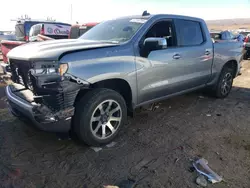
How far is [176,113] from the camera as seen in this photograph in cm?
491

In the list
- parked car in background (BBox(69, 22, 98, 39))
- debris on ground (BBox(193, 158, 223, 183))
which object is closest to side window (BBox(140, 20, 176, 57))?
debris on ground (BBox(193, 158, 223, 183))

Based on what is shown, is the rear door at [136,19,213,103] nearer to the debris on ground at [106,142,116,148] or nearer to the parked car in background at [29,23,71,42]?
the debris on ground at [106,142,116,148]

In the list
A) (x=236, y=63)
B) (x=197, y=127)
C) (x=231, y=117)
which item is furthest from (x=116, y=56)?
(x=236, y=63)

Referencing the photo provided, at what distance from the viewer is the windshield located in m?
3.86

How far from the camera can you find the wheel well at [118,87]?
3.36 metres

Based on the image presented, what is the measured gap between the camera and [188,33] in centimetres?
471

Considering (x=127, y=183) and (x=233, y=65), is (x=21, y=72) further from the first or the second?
(x=233, y=65)

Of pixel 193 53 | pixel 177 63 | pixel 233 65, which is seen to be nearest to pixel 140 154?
pixel 177 63

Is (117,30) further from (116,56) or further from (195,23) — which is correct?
(195,23)

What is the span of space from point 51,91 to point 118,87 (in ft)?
3.88

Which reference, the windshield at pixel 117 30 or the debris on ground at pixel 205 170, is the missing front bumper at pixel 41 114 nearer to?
the windshield at pixel 117 30

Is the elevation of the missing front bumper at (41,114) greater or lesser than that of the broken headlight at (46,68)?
lesser

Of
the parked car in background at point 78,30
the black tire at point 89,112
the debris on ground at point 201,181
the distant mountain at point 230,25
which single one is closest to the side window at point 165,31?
the black tire at point 89,112

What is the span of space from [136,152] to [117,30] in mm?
2041
